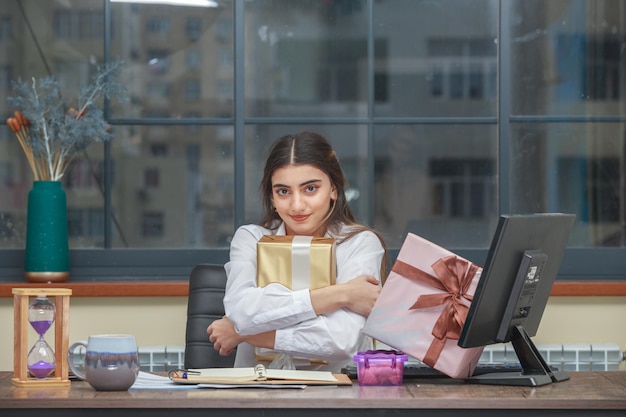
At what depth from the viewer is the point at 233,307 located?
8.20 ft

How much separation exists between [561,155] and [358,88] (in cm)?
77

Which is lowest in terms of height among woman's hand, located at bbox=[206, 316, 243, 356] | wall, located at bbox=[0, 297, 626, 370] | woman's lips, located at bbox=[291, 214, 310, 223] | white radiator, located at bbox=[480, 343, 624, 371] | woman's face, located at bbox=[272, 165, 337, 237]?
white radiator, located at bbox=[480, 343, 624, 371]

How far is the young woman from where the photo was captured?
7.93 feet

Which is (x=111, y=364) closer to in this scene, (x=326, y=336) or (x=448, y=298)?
(x=326, y=336)

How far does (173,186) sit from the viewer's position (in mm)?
3910

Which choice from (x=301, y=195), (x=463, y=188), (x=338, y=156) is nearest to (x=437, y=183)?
(x=463, y=188)

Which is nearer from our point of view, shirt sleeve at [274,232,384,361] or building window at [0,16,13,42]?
shirt sleeve at [274,232,384,361]

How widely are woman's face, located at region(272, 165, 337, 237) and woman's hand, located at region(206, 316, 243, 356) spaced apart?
0.29 metres

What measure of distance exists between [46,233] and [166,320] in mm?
482

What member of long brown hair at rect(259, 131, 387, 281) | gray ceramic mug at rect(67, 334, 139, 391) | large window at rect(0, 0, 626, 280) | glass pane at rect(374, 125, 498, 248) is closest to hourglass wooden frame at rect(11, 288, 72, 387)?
gray ceramic mug at rect(67, 334, 139, 391)

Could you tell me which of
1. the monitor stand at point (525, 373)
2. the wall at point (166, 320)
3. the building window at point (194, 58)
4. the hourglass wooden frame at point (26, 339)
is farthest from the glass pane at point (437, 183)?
the hourglass wooden frame at point (26, 339)

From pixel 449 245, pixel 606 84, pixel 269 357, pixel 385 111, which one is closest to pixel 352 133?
pixel 385 111

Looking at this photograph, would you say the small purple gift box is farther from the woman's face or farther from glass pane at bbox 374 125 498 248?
glass pane at bbox 374 125 498 248

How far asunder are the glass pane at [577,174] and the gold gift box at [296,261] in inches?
62.2
